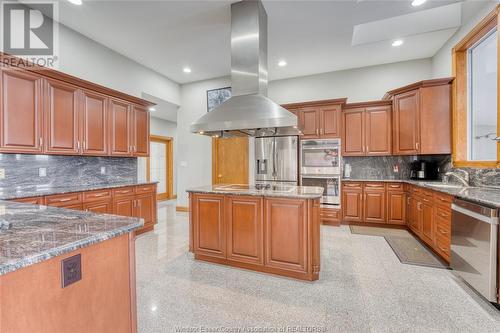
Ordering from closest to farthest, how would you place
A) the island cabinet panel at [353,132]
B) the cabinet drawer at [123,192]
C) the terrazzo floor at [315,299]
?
the terrazzo floor at [315,299] → the cabinet drawer at [123,192] → the island cabinet panel at [353,132]

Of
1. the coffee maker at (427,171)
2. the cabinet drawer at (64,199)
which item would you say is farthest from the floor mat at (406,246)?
the cabinet drawer at (64,199)

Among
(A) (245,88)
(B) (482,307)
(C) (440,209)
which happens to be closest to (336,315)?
(B) (482,307)

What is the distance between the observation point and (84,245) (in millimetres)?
975

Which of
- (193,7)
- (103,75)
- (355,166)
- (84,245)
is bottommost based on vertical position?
(84,245)

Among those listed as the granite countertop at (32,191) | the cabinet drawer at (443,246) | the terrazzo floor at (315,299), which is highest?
the granite countertop at (32,191)

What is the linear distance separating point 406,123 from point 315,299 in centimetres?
361

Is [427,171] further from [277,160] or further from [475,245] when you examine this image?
[277,160]

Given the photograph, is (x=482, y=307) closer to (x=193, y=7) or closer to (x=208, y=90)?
(x=193, y=7)

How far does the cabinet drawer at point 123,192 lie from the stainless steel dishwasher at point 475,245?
14.6 feet

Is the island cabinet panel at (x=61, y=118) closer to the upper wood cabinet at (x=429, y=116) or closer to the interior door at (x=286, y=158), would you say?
the interior door at (x=286, y=158)

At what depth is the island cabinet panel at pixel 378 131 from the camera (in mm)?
4395

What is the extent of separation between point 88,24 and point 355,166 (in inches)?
210

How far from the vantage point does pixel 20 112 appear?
2.67 m

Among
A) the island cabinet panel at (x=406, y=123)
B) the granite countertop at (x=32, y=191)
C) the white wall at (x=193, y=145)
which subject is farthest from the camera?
the white wall at (x=193, y=145)
